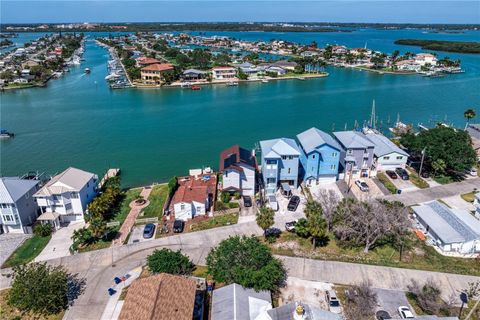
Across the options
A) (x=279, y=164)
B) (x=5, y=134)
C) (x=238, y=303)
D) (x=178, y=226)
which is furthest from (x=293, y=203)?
(x=5, y=134)

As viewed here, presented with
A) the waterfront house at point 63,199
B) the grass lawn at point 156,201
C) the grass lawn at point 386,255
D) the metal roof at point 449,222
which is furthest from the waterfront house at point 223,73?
the grass lawn at point 386,255

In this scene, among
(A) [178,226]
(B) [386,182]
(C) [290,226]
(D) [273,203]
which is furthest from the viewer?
(B) [386,182]

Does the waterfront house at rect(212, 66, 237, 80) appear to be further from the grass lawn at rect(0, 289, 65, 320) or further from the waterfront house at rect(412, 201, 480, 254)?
the grass lawn at rect(0, 289, 65, 320)

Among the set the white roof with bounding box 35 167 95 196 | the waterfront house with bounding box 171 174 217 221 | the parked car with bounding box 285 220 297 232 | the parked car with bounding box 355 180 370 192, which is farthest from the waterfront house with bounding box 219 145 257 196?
the white roof with bounding box 35 167 95 196

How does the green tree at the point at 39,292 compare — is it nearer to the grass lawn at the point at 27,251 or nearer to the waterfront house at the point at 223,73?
the grass lawn at the point at 27,251

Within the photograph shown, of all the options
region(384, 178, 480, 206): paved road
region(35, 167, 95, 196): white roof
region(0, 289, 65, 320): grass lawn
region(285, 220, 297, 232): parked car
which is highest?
region(35, 167, 95, 196): white roof

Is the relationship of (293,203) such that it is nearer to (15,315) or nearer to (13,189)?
(15,315)

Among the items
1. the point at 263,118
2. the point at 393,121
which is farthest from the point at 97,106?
the point at 393,121

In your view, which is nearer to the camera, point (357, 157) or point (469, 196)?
point (469, 196)
